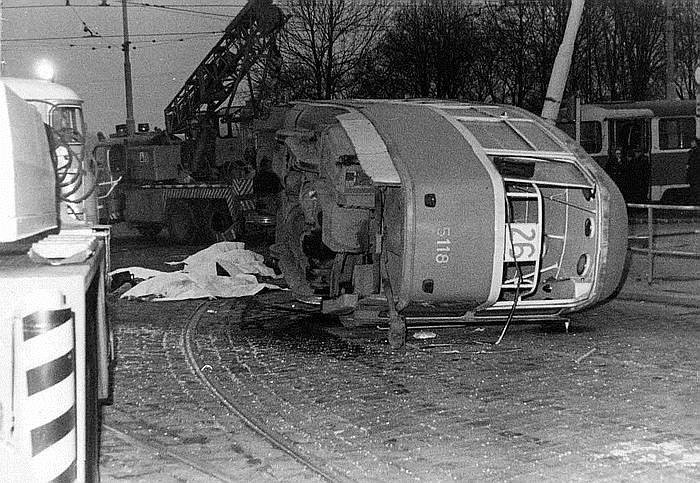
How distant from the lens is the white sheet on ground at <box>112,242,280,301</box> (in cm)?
1445

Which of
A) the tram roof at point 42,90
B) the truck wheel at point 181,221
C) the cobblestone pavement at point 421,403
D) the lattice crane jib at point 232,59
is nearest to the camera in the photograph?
the cobblestone pavement at point 421,403

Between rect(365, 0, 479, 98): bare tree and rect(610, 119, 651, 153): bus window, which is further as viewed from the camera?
rect(365, 0, 479, 98): bare tree

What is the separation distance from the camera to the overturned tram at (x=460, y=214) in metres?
9.49

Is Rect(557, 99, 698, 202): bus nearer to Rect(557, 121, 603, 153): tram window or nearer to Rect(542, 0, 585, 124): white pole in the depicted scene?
Rect(557, 121, 603, 153): tram window

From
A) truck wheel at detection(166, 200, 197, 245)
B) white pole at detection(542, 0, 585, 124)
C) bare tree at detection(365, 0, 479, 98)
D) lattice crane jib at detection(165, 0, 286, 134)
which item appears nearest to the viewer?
white pole at detection(542, 0, 585, 124)

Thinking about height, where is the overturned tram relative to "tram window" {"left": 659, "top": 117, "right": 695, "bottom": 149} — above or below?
below

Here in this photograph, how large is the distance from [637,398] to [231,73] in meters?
23.1

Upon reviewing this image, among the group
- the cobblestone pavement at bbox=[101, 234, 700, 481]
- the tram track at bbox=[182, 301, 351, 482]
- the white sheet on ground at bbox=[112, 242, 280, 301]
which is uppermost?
the white sheet on ground at bbox=[112, 242, 280, 301]

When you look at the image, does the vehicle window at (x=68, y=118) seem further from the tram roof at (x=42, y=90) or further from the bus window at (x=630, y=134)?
the bus window at (x=630, y=134)

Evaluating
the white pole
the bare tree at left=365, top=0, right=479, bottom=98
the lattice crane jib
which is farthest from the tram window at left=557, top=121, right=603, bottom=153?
the white pole

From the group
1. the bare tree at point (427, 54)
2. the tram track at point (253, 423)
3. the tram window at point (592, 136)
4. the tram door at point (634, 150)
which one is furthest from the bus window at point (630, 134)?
the tram track at point (253, 423)

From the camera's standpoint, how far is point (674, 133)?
101 ft

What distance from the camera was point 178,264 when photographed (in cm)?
1872

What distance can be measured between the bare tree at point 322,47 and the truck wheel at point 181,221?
34.6 ft
